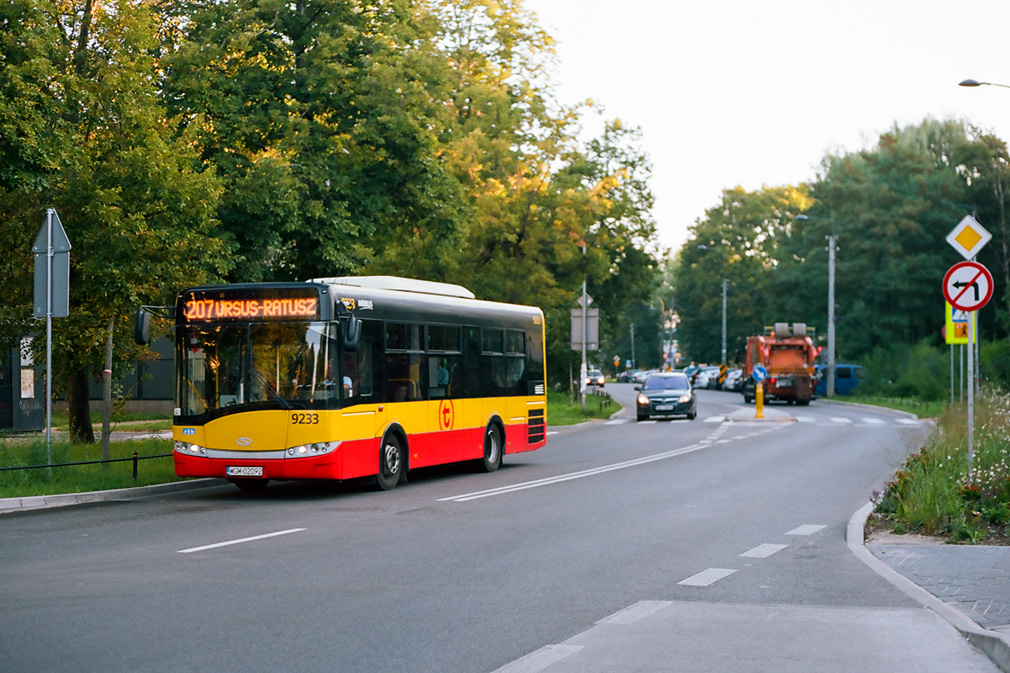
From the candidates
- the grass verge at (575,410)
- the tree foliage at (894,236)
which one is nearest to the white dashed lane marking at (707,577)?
the grass verge at (575,410)

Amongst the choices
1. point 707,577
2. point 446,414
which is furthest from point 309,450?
point 707,577

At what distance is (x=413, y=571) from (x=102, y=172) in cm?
1017

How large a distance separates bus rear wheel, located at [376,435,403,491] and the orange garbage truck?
38839mm

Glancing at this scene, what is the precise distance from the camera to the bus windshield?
52.7 feet

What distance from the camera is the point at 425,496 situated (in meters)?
16.7

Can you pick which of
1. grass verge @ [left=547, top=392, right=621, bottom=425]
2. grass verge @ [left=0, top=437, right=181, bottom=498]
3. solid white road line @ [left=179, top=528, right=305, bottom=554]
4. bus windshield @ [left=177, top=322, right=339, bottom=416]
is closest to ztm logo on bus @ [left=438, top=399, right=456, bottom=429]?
bus windshield @ [left=177, top=322, right=339, bottom=416]

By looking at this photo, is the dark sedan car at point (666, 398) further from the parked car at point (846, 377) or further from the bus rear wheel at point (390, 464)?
the parked car at point (846, 377)

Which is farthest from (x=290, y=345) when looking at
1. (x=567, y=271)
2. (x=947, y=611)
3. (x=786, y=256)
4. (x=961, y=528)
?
(x=786, y=256)

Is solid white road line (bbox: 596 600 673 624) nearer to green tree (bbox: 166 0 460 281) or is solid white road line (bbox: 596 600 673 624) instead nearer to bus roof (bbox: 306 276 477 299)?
bus roof (bbox: 306 276 477 299)

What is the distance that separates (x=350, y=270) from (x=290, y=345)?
9.45 meters

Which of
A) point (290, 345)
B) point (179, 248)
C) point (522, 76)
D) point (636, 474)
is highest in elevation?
point (522, 76)

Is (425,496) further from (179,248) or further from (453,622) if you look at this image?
(453,622)

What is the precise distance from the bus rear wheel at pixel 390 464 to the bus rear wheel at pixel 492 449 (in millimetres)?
3348

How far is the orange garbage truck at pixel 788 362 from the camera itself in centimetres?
5444
